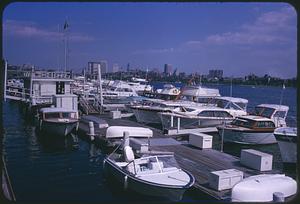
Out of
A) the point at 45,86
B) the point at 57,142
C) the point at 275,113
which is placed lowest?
the point at 57,142

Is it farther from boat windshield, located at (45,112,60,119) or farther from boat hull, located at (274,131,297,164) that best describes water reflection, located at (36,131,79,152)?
boat hull, located at (274,131,297,164)

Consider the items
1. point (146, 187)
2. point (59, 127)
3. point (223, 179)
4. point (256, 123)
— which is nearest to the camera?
point (223, 179)

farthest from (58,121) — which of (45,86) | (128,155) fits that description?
(45,86)

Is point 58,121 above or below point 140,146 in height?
above

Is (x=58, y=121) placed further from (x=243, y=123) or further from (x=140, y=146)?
(x=243, y=123)

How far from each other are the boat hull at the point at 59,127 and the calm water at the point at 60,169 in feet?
1.94

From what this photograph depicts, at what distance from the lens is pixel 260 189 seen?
31.0ft

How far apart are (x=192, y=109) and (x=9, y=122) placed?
16.2 meters

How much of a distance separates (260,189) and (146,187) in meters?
3.83

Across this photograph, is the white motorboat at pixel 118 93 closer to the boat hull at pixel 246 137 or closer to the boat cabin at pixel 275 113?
the boat cabin at pixel 275 113

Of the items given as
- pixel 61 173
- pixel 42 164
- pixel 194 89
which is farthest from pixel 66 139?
pixel 194 89

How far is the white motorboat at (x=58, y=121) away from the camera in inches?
867

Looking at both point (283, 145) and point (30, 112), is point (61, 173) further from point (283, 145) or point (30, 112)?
point (30, 112)

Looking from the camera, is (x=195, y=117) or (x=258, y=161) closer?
(x=258, y=161)
